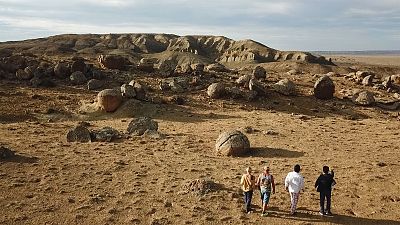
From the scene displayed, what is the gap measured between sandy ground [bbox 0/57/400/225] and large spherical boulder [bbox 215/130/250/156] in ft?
1.51

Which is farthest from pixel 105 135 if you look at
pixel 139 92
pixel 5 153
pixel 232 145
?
pixel 139 92

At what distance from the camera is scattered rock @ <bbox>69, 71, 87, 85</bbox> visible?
38438 mm

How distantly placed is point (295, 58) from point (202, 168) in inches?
2917

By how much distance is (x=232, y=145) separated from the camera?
21094mm

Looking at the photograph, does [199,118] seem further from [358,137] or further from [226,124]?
[358,137]

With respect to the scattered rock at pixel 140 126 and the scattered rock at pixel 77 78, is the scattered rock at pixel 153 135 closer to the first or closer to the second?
the scattered rock at pixel 140 126

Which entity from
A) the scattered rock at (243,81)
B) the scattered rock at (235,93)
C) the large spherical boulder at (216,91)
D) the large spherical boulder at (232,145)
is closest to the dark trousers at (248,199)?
the large spherical boulder at (232,145)

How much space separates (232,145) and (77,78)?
72.1 ft

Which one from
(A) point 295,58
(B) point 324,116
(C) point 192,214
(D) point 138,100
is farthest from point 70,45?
(C) point 192,214

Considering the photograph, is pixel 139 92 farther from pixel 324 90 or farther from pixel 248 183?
pixel 248 183

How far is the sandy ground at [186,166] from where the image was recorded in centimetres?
1404

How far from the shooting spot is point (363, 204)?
14969mm

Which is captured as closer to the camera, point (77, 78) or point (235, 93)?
point (235, 93)

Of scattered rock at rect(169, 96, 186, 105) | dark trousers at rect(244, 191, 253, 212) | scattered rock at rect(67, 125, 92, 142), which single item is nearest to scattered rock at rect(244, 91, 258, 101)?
scattered rock at rect(169, 96, 186, 105)
